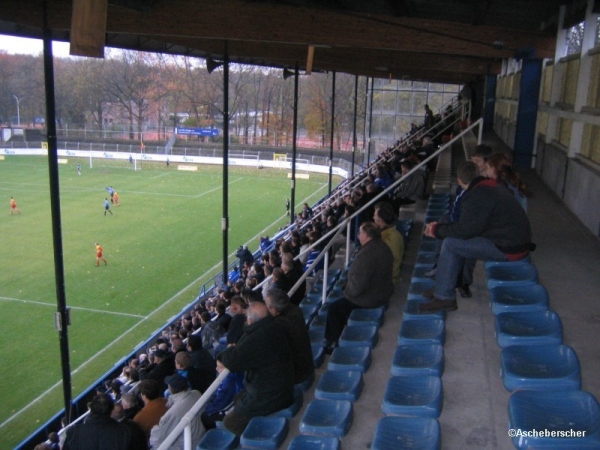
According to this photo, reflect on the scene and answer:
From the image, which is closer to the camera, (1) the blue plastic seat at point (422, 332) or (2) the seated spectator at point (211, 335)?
(1) the blue plastic seat at point (422, 332)

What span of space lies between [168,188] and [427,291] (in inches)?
1280

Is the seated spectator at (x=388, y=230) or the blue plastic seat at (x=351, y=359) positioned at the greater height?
the seated spectator at (x=388, y=230)

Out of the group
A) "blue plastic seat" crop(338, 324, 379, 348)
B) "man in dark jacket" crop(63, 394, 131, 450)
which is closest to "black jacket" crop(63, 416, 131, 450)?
"man in dark jacket" crop(63, 394, 131, 450)

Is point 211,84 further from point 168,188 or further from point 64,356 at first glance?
point 64,356

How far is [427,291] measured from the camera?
4.85 metres

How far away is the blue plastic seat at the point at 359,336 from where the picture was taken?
14.6 feet

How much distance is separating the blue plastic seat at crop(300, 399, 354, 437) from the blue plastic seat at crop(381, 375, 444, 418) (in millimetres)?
249

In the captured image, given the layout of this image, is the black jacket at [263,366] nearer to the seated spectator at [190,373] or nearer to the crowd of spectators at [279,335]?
the crowd of spectators at [279,335]

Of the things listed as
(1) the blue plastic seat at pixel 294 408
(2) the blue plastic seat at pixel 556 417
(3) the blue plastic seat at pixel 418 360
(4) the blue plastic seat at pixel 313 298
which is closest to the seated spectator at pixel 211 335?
(4) the blue plastic seat at pixel 313 298

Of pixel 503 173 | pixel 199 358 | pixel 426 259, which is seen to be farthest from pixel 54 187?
pixel 503 173

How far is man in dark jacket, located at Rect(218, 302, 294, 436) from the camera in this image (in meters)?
3.34

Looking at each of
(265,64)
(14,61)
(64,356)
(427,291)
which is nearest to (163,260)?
(265,64)

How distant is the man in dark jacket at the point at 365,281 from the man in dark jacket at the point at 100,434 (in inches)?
68.2

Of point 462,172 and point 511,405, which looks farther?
point 462,172
